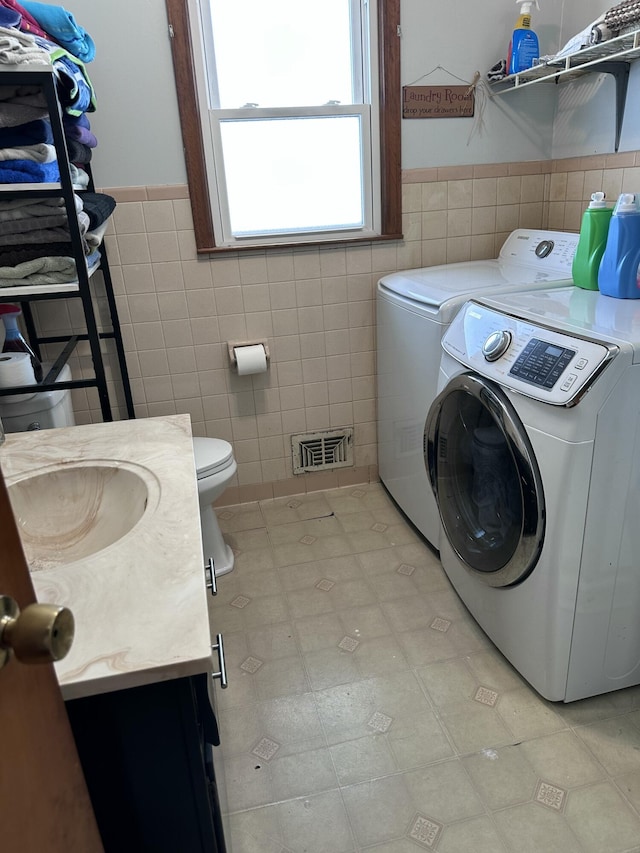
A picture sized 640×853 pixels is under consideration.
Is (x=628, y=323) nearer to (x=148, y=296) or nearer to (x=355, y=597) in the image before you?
(x=355, y=597)

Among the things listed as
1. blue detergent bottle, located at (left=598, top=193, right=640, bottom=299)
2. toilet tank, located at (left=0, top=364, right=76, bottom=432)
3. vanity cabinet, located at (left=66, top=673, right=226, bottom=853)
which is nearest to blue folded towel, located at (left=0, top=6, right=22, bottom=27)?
toilet tank, located at (left=0, top=364, right=76, bottom=432)

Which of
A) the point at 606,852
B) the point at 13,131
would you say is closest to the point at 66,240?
the point at 13,131

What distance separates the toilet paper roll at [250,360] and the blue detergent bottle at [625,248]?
Answer: 1.23 metres

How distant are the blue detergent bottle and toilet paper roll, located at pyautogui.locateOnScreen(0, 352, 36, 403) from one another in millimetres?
1629

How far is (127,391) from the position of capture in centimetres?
230

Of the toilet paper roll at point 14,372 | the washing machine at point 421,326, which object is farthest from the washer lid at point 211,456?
the washing machine at point 421,326

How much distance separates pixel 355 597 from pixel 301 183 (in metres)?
1.55

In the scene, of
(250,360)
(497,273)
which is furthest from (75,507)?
(497,273)

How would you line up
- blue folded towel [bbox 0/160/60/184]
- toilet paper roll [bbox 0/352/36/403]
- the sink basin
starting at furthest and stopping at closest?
toilet paper roll [bbox 0/352/36/403]
blue folded towel [bbox 0/160/60/184]
the sink basin

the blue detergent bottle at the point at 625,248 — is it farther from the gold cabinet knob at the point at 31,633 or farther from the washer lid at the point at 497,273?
the gold cabinet knob at the point at 31,633

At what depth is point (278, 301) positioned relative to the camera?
238 cm

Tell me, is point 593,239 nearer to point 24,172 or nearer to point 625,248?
point 625,248

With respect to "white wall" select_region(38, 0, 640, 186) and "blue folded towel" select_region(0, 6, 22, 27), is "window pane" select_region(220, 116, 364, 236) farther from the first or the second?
"blue folded towel" select_region(0, 6, 22, 27)

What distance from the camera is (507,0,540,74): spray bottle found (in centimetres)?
214
